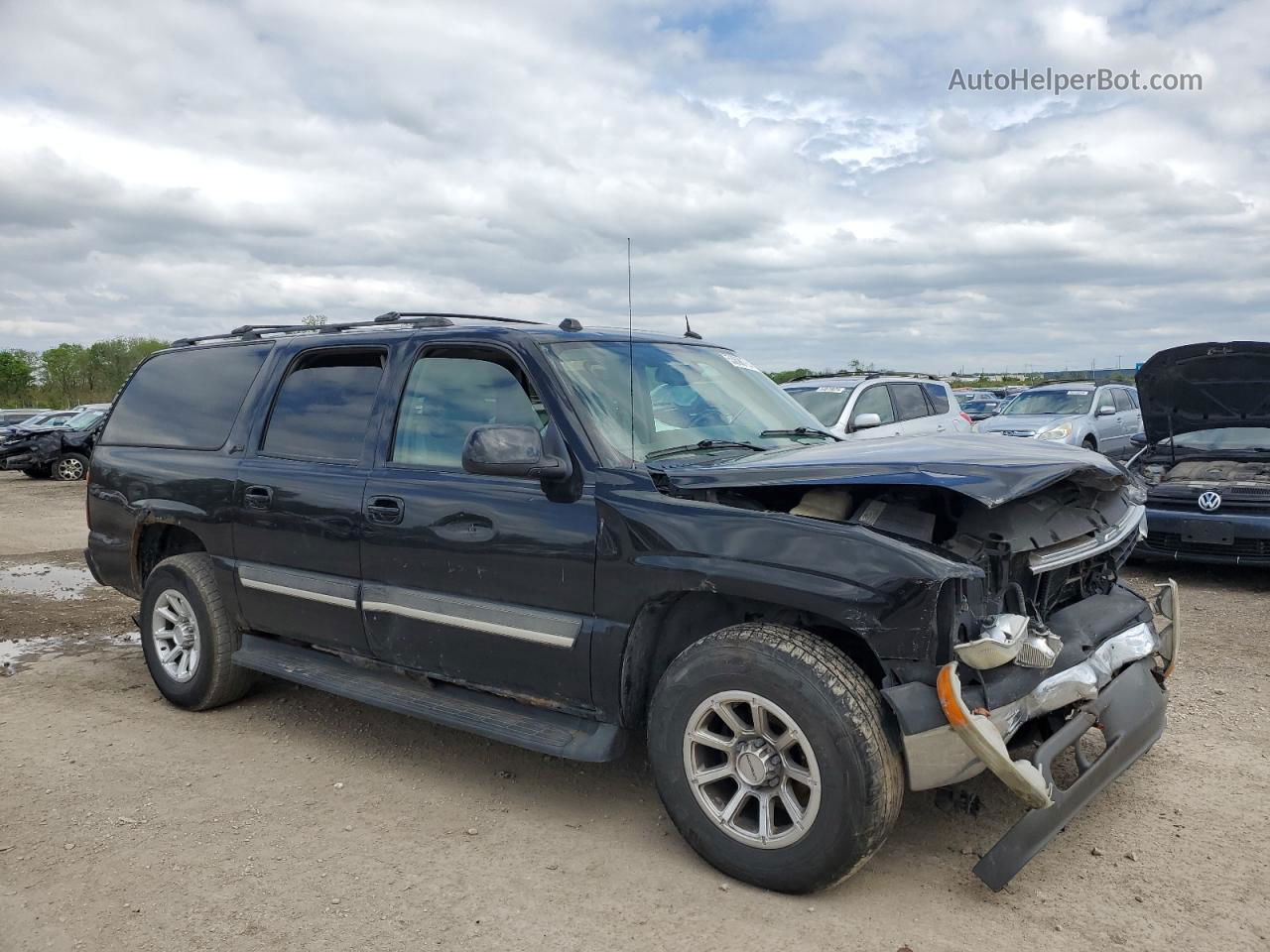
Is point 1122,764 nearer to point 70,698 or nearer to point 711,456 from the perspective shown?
point 711,456

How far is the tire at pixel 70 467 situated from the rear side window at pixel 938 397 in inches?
667

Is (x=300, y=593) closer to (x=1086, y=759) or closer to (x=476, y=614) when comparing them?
(x=476, y=614)

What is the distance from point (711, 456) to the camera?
388 cm

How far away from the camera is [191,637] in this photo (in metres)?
5.11

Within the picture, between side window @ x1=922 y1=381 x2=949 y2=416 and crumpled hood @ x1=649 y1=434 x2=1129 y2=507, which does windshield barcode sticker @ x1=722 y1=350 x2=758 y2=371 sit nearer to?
crumpled hood @ x1=649 y1=434 x2=1129 y2=507

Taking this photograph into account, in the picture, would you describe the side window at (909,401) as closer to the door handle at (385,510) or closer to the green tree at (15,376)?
the door handle at (385,510)

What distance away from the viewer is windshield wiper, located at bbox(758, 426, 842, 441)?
4332mm

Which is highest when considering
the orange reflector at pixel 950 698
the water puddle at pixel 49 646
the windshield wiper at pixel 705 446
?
the windshield wiper at pixel 705 446

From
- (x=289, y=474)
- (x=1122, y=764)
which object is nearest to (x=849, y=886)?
(x=1122, y=764)

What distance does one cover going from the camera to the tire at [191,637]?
493cm

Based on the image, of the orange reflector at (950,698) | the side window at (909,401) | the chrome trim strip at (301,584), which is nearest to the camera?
the orange reflector at (950,698)

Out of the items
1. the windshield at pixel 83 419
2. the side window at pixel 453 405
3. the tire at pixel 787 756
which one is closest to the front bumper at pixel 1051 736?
the tire at pixel 787 756

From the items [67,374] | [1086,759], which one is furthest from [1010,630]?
[67,374]

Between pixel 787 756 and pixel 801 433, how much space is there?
177 centimetres
